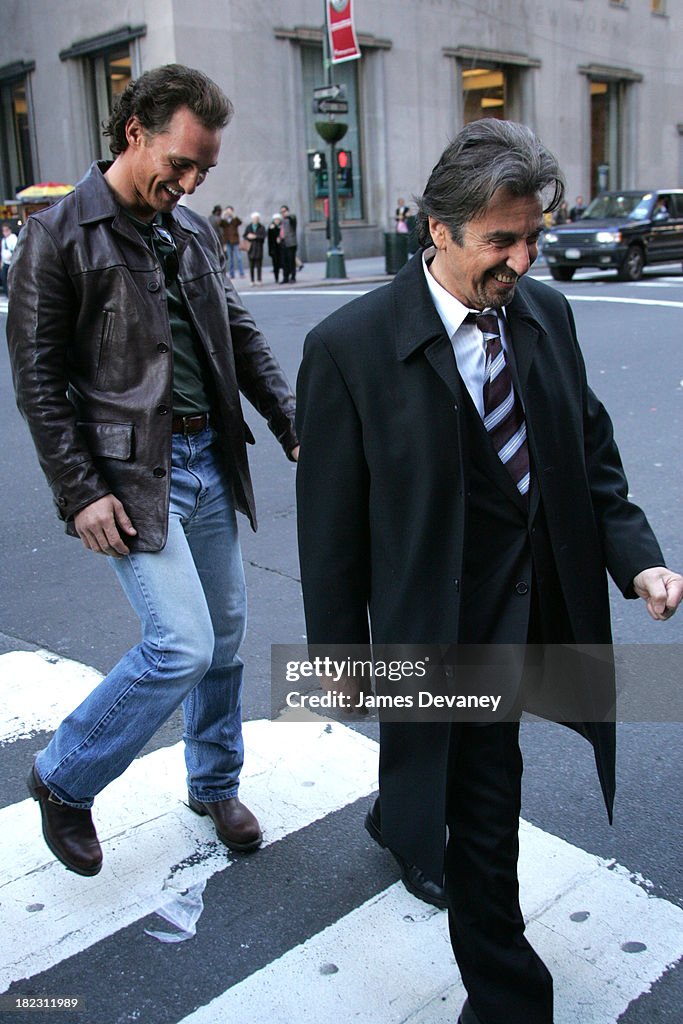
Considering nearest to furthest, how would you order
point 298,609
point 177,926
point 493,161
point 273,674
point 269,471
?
point 493,161 < point 177,926 < point 273,674 < point 298,609 < point 269,471

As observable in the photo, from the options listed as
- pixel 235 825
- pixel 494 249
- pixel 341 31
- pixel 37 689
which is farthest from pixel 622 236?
pixel 494 249

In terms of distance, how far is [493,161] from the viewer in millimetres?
2078

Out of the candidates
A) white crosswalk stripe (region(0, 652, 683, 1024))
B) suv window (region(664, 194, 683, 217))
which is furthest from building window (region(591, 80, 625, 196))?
white crosswalk stripe (region(0, 652, 683, 1024))

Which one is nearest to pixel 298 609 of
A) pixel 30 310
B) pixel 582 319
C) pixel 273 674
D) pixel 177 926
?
pixel 273 674

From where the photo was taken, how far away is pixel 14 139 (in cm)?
3444

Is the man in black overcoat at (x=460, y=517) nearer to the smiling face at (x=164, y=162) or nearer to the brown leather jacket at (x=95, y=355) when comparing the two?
the brown leather jacket at (x=95, y=355)

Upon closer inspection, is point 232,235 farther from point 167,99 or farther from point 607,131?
point 167,99

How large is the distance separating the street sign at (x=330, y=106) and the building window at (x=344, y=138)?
6664mm

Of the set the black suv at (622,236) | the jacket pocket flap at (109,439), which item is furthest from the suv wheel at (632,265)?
the jacket pocket flap at (109,439)

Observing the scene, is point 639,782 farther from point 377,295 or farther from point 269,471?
point 269,471

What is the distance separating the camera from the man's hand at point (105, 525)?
2643mm

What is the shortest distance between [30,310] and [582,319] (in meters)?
12.1

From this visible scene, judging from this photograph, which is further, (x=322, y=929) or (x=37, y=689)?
(x=37, y=689)

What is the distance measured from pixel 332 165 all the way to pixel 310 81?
26.0 ft
